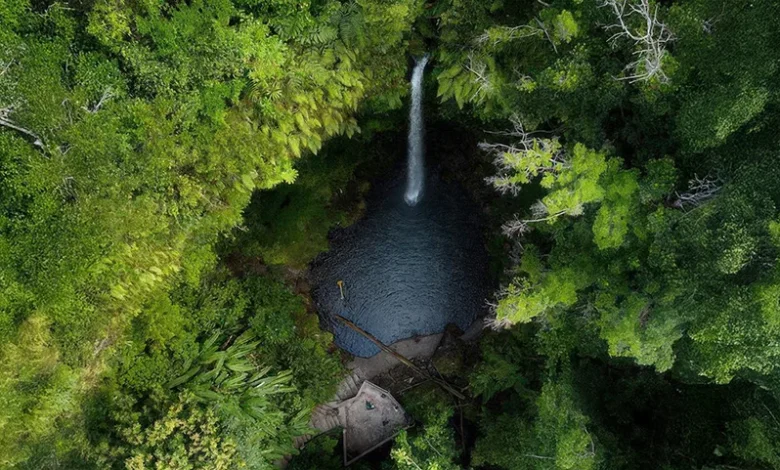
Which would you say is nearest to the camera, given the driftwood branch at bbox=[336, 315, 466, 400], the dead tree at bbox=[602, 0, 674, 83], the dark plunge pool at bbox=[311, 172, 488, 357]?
the dead tree at bbox=[602, 0, 674, 83]

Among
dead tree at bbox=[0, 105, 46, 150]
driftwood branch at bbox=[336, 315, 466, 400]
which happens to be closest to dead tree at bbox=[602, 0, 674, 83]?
dead tree at bbox=[0, 105, 46, 150]

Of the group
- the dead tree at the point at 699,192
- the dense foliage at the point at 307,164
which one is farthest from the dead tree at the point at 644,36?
the dead tree at the point at 699,192

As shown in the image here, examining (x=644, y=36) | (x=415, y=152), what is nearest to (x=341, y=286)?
(x=415, y=152)

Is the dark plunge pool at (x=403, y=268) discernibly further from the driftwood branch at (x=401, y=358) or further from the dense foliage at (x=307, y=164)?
the dense foliage at (x=307, y=164)

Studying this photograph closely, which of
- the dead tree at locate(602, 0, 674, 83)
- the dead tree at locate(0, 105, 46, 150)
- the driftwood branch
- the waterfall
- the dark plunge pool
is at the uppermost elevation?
the dead tree at locate(0, 105, 46, 150)

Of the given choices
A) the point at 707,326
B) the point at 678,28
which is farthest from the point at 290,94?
the point at 707,326

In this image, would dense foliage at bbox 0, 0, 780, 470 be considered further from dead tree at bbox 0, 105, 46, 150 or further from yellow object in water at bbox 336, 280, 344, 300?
yellow object in water at bbox 336, 280, 344, 300

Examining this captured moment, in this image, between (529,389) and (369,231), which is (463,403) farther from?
(369,231)
